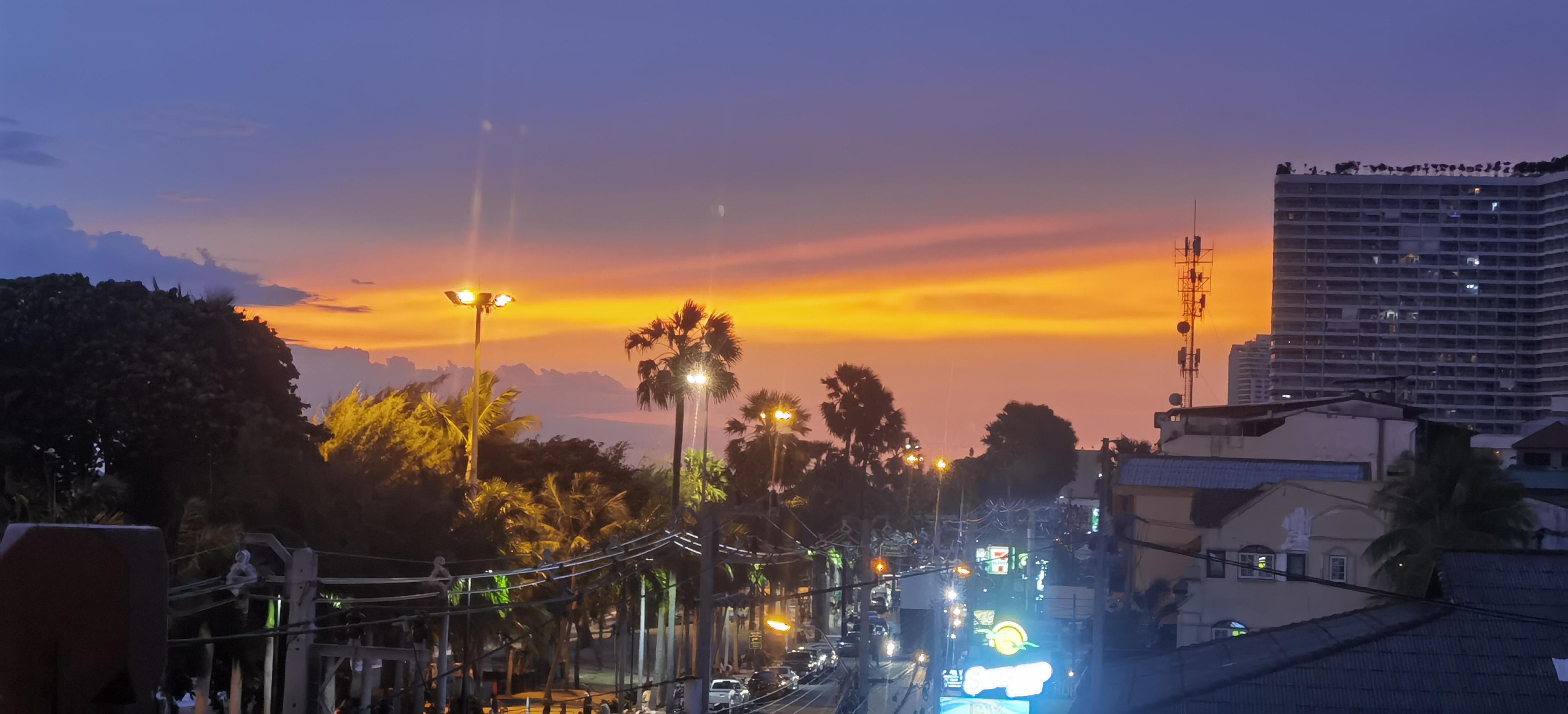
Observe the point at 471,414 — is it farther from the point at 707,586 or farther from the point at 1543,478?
the point at 1543,478

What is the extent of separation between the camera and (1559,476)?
207 feet

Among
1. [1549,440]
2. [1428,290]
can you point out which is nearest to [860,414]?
[1549,440]

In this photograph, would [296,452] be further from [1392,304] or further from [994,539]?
[1392,304]

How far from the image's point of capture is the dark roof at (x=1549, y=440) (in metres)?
71.5

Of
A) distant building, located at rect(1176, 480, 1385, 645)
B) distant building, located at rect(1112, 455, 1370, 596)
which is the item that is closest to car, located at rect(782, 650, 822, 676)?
distant building, located at rect(1112, 455, 1370, 596)

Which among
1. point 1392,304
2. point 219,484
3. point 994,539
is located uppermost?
point 1392,304

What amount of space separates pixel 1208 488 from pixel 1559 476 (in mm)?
23188

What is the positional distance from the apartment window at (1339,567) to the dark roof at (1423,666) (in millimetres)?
19352

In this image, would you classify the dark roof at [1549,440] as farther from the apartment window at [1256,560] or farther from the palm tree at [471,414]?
the palm tree at [471,414]

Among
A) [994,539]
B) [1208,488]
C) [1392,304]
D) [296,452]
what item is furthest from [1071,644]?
[1392,304]

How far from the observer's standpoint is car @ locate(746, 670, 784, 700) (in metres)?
53.2

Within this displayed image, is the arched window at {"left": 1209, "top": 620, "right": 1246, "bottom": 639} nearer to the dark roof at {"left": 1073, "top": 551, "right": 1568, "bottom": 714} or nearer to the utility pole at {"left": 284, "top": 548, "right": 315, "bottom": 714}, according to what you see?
the dark roof at {"left": 1073, "top": 551, "right": 1568, "bottom": 714}

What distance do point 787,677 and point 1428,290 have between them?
136 metres

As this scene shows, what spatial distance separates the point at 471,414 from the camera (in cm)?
5734
